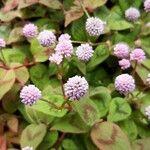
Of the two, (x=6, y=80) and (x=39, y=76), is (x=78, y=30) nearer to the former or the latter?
(x=39, y=76)

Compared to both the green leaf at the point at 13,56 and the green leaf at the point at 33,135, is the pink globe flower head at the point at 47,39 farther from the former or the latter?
the green leaf at the point at 33,135

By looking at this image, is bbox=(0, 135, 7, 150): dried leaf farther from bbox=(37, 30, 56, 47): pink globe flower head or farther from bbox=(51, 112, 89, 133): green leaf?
bbox=(37, 30, 56, 47): pink globe flower head

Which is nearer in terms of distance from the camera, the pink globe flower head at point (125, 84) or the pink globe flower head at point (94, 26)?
the pink globe flower head at point (125, 84)

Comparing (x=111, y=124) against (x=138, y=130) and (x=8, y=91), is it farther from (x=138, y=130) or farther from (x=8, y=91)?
(x=8, y=91)

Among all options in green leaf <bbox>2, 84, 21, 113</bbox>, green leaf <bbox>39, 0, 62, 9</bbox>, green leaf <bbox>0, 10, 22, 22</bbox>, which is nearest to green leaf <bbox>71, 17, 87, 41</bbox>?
green leaf <bbox>39, 0, 62, 9</bbox>

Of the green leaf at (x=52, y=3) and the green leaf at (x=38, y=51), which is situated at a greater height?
the green leaf at (x=52, y=3)

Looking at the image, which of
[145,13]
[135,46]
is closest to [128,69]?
[135,46]

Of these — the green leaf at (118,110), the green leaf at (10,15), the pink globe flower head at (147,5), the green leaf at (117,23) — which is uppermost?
the green leaf at (10,15)

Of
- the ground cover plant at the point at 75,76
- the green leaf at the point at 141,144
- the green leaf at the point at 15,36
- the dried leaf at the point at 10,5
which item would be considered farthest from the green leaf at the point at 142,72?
the dried leaf at the point at 10,5
